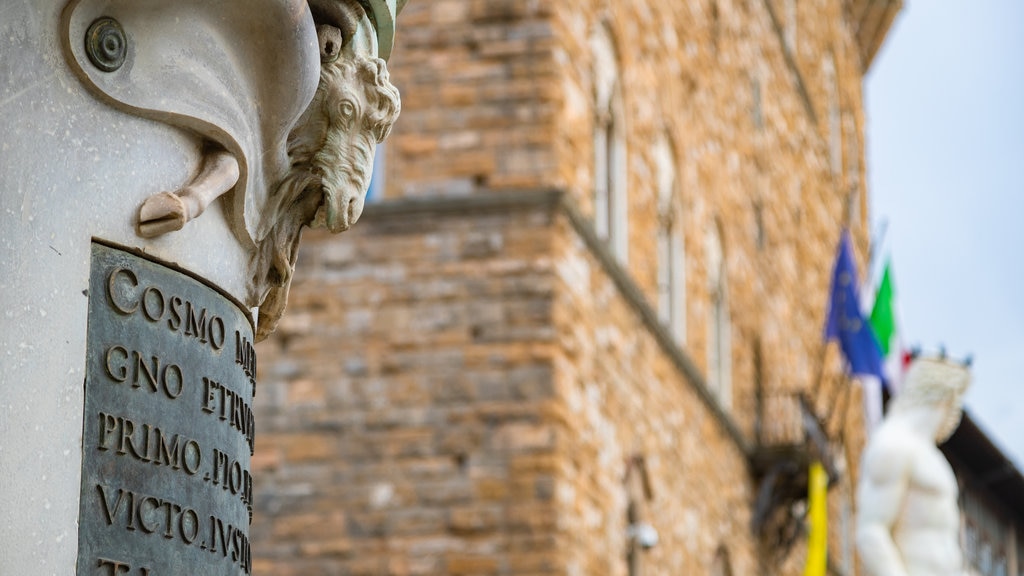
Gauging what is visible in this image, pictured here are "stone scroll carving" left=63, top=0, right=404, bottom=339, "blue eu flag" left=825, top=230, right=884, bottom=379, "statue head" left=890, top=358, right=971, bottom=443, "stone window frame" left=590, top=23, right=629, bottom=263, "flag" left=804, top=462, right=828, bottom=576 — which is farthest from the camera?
"blue eu flag" left=825, top=230, right=884, bottom=379

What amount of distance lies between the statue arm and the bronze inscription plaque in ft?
18.8

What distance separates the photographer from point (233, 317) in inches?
172

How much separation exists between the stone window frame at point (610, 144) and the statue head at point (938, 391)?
4938 mm

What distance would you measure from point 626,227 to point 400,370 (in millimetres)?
2750

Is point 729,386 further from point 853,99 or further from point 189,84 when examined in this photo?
point 189,84

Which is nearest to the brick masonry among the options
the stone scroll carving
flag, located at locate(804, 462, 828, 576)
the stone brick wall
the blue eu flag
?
the stone brick wall

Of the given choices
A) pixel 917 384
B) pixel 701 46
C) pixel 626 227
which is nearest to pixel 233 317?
pixel 917 384

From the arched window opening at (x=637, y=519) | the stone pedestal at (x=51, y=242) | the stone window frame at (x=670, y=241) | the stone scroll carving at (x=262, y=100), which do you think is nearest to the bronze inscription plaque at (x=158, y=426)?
the stone pedestal at (x=51, y=242)

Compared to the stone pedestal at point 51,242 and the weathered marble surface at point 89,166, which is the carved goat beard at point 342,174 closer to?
the weathered marble surface at point 89,166

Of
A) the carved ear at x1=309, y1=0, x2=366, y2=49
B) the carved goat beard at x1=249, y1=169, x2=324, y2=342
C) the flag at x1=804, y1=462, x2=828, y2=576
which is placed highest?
the flag at x1=804, y1=462, x2=828, y2=576

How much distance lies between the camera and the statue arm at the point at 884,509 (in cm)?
970

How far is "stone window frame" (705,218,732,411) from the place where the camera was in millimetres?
19250

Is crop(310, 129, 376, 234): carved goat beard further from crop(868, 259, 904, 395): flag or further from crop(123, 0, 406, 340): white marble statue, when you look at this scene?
crop(868, 259, 904, 395): flag

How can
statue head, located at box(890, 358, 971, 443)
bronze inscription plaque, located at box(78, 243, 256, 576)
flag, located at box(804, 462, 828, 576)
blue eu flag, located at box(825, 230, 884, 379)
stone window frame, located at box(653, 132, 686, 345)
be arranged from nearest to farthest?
bronze inscription plaque, located at box(78, 243, 256, 576) → statue head, located at box(890, 358, 971, 443) → stone window frame, located at box(653, 132, 686, 345) → flag, located at box(804, 462, 828, 576) → blue eu flag, located at box(825, 230, 884, 379)
